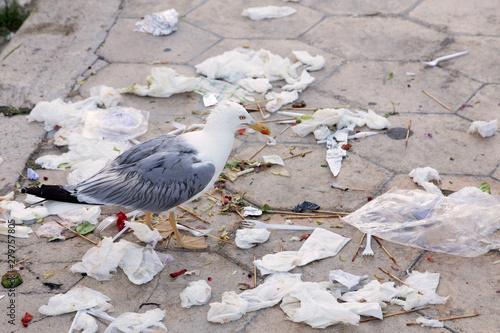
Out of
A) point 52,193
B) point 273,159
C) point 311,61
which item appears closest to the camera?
point 52,193

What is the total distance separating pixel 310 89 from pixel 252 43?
1068mm

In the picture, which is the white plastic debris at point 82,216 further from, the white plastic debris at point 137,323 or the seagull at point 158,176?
the white plastic debris at point 137,323

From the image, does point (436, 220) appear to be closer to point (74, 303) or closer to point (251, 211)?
point (251, 211)

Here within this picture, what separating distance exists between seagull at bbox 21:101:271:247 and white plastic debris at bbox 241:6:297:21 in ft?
10.2

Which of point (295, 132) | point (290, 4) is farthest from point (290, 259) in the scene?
point (290, 4)

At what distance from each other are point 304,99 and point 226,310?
2569 mm

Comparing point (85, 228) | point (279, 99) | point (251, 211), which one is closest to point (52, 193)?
point (85, 228)

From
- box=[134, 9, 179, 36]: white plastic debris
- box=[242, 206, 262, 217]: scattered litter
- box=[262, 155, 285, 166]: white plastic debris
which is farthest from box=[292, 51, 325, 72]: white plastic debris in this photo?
box=[242, 206, 262, 217]: scattered litter

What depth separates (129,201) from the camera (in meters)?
3.57

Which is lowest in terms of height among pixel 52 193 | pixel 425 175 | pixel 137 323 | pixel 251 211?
pixel 425 175

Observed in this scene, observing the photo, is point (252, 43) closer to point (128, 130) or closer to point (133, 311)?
point (128, 130)

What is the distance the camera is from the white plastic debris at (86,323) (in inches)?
126

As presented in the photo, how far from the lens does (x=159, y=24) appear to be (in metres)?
6.32

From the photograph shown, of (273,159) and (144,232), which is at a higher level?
(144,232)
